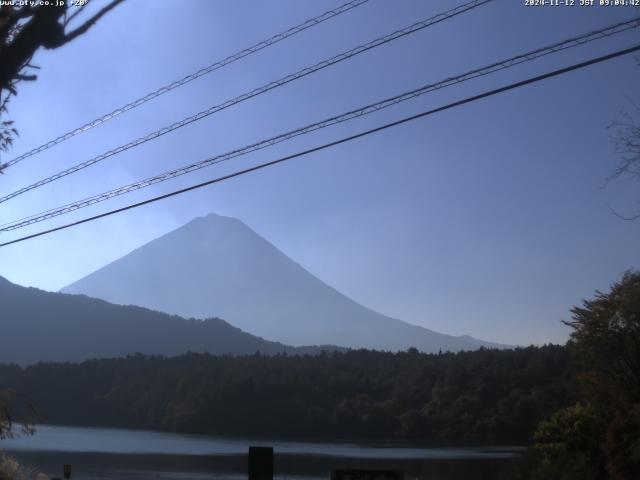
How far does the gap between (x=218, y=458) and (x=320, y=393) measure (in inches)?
1397

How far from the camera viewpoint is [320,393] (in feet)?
358

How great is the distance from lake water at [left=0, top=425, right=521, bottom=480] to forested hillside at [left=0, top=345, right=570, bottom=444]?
6.24 m

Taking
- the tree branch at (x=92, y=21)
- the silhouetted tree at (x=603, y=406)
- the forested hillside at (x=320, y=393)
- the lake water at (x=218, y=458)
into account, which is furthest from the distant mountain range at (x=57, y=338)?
the tree branch at (x=92, y=21)

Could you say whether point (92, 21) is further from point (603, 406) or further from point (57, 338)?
point (57, 338)

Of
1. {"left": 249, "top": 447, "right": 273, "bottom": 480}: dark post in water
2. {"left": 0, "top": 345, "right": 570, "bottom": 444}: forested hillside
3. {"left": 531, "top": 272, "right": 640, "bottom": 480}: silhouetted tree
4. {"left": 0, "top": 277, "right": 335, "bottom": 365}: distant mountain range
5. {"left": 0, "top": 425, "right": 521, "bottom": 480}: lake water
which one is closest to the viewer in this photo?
{"left": 249, "top": 447, "right": 273, "bottom": 480}: dark post in water

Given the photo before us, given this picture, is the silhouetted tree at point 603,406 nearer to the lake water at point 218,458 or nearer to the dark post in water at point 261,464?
the dark post in water at point 261,464

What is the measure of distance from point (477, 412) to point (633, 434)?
247 ft

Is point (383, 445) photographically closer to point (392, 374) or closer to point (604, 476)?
point (392, 374)

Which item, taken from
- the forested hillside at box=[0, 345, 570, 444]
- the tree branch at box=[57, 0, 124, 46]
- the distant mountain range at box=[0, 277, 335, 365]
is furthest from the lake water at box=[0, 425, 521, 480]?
the distant mountain range at box=[0, 277, 335, 365]

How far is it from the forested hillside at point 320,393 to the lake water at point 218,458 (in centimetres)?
624

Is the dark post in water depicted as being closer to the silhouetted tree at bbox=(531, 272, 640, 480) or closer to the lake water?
the silhouetted tree at bbox=(531, 272, 640, 480)

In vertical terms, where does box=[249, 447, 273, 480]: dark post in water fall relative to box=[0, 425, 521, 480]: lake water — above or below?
above

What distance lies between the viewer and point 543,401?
80.3 metres

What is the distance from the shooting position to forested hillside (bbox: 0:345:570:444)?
87438 millimetres
